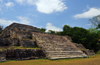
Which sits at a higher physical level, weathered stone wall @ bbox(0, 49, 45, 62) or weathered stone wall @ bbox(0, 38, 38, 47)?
weathered stone wall @ bbox(0, 38, 38, 47)

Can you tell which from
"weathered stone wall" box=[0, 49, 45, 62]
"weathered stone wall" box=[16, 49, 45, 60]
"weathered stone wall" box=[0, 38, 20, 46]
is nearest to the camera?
"weathered stone wall" box=[0, 49, 45, 62]

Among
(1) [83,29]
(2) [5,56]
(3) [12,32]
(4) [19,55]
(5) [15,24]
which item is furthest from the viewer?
(1) [83,29]

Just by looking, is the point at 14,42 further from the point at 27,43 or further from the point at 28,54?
the point at 28,54

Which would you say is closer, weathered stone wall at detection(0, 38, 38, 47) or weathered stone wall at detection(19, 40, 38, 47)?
weathered stone wall at detection(0, 38, 38, 47)

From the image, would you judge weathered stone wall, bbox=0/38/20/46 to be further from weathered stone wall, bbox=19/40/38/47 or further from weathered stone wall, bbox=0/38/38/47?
weathered stone wall, bbox=19/40/38/47

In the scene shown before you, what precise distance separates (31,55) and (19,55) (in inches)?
55.3

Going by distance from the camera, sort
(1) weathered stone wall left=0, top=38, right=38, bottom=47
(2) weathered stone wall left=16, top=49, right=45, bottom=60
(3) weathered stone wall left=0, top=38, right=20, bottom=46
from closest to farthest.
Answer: (2) weathered stone wall left=16, top=49, right=45, bottom=60 → (3) weathered stone wall left=0, top=38, right=20, bottom=46 → (1) weathered stone wall left=0, top=38, right=38, bottom=47

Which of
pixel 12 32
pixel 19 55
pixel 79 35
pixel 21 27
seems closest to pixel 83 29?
pixel 79 35

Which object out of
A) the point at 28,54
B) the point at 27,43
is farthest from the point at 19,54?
the point at 27,43

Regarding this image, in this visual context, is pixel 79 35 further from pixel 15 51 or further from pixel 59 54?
pixel 15 51

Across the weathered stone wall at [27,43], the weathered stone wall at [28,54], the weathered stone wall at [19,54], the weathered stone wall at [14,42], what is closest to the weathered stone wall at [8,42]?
the weathered stone wall at [14,42]

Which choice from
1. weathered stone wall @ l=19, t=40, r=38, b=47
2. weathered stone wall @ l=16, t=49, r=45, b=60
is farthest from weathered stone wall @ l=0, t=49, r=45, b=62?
weathered stone wall @ l=19, t=40, r=38, b=47

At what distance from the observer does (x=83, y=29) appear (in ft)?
91.8

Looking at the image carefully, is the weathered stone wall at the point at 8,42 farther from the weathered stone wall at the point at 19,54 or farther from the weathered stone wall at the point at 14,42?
the weathered stone wall at the point at 19,54
